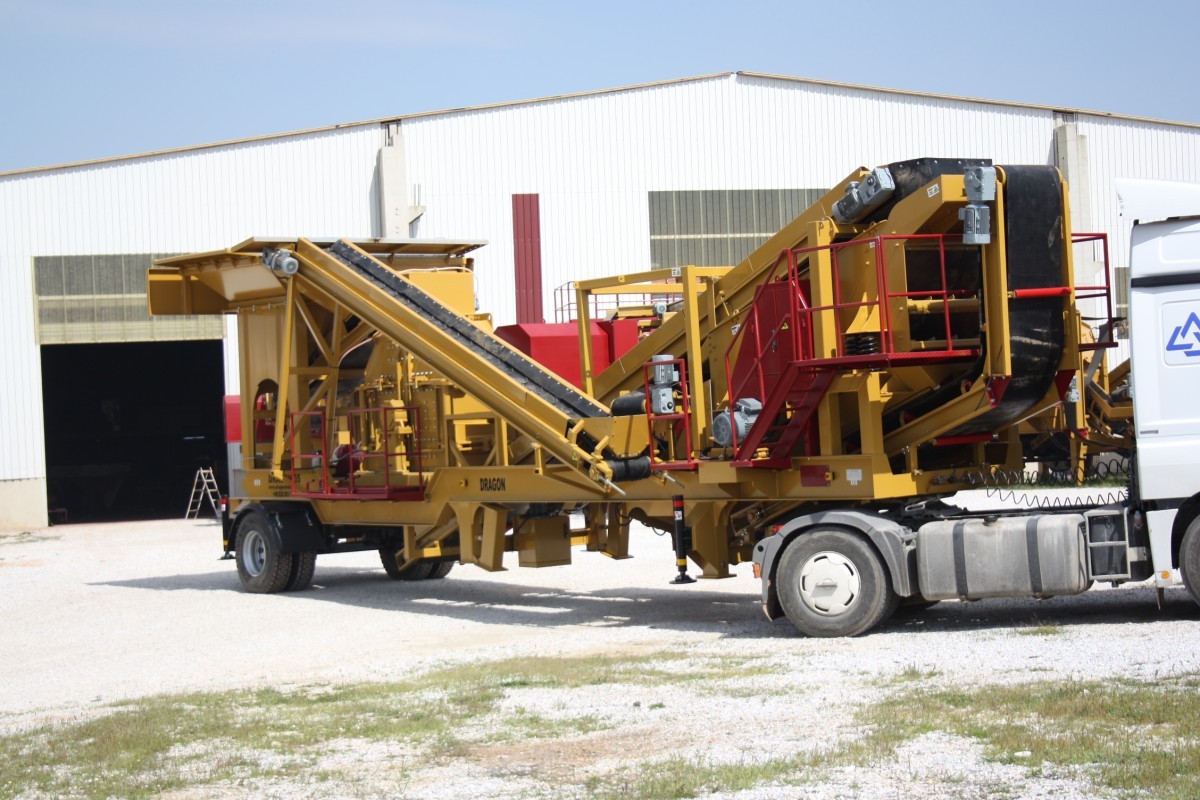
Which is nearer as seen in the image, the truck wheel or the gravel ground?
the gravel ground

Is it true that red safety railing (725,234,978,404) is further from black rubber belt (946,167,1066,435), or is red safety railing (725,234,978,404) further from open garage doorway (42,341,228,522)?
open garage doorway (42,341,228,522)

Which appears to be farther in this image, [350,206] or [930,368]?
[350,206]

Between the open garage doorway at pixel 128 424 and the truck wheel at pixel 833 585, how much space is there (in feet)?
121

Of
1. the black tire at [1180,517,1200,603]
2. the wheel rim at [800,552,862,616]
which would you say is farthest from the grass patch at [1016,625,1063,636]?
the wheel rim at [800,552,862,616]

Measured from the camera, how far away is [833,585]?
1133 centimetres

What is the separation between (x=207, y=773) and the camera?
Answer: 7477 millimetres

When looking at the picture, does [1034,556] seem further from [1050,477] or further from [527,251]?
[527,251]

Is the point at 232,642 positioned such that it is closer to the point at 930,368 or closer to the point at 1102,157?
the point at 930,368

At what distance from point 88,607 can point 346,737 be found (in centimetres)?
979

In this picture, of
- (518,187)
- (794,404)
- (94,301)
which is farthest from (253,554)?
(94,301)

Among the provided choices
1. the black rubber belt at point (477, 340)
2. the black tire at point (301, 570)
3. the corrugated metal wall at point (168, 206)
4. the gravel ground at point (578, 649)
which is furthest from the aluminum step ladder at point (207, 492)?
the black rubber belt at point (477, 340)

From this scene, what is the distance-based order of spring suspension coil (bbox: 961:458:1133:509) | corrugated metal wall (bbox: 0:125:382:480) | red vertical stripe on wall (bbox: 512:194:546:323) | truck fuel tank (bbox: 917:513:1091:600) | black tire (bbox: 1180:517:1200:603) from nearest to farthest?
1. black tire (bbox: 1180:517:1200:603)
2. truck fuel tank (bbox: 917:513:1091:600)
3. spring suspension coil (bbox: 961:458:1133:509)
4. corrugated metal wall (bbox: 0:125:382:480)
5. red vertical stripe on wall (bbox: 512:194:546:323)

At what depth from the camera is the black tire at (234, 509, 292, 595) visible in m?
17.1

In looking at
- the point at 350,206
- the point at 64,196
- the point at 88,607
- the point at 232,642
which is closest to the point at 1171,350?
the point at 232,642
